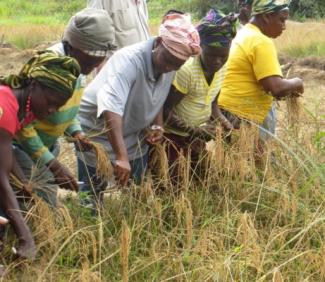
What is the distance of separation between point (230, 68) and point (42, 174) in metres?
1.36

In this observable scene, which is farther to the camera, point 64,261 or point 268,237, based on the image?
point 268,237

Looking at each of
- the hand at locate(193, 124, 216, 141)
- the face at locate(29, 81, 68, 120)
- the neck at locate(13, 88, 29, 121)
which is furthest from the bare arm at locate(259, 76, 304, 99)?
the neck at locate(13, 88, 29, 121)

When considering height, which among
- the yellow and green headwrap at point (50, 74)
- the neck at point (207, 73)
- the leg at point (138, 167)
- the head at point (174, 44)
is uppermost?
the yellow and green headwrap at point (50, 74)

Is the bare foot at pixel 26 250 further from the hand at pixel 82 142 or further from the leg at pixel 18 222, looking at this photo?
the hand at pixel 82 142

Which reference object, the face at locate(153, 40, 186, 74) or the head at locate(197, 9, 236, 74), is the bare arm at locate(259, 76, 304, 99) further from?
the face at locate(153, 40, 186, 74)

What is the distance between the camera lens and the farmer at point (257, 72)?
357 centimetres

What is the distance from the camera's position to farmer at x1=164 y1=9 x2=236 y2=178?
11.0ft

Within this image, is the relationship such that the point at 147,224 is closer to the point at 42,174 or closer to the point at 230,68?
the point at 42,174

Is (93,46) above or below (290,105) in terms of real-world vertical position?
above

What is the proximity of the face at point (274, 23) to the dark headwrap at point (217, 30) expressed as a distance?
322 mm

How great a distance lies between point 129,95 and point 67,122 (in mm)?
355

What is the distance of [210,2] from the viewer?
18.8 metres

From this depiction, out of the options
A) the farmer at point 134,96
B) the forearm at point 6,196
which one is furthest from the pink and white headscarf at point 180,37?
the forearm at point 6,196

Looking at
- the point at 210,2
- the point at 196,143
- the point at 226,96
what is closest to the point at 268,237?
the point at 196,143
